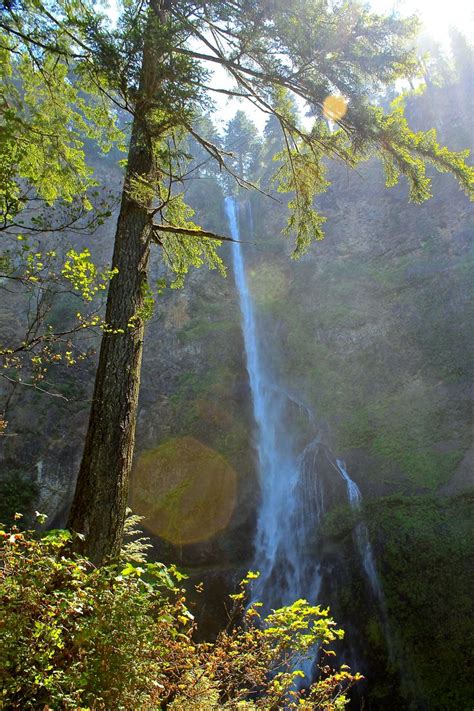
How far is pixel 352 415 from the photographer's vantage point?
15.9 meters

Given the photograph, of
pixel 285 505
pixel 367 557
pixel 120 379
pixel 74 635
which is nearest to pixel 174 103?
pixel 120 379

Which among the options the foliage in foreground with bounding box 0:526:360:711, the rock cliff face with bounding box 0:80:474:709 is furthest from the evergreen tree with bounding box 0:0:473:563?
the rock cliff face with bounding box 0:80:474:709

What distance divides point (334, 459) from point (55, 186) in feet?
40.2

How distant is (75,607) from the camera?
7.83ft

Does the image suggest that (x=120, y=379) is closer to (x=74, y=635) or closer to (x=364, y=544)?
(x=74, y=635)

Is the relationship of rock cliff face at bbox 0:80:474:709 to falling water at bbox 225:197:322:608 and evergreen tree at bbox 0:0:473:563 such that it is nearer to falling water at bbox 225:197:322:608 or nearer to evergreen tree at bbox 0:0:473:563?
falling water at bbox 225:197:322:608

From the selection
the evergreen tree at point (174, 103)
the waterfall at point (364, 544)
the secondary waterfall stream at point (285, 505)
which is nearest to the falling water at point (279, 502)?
the secondary waterfall stream at point (285, 505)

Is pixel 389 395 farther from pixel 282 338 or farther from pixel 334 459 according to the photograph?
pixel 282 338

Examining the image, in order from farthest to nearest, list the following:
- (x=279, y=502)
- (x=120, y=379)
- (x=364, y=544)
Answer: (x=279, y=502) → (x=364, y=544) → (x=120, y=379)

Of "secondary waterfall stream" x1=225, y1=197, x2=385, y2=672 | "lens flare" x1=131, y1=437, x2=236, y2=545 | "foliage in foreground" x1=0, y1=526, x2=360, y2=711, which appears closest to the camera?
"foliage in foreground" x1=0, y1=526, x2=360, y2=711

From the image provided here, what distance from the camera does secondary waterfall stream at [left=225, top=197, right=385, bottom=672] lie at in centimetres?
1222

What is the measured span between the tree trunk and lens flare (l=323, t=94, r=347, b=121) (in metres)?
2.13

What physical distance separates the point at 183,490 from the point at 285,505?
3.57 m

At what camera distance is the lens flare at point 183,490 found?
14633 mm
